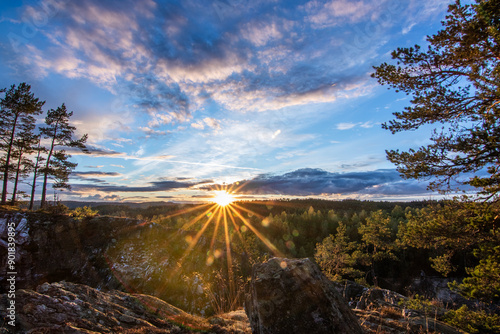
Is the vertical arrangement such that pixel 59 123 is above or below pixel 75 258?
above

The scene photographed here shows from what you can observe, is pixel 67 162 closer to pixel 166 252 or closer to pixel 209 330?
pixel 166 252

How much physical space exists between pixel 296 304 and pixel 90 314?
3.34 meters

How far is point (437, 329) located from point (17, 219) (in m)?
17.2

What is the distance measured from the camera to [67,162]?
21281mm

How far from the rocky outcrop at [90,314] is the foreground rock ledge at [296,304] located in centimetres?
86

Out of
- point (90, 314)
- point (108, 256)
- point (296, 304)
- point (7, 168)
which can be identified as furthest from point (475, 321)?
point (7, 168)

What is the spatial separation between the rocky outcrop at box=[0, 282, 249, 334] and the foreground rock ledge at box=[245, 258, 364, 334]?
860mm

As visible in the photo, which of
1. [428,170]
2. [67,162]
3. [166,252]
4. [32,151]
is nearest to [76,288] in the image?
[166,252]

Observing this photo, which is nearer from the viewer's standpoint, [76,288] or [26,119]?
[76,288]

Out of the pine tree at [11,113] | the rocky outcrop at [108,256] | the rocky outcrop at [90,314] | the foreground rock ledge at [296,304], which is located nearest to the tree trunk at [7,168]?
the pine tree at [11,113]

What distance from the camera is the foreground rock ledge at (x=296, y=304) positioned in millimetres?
3256

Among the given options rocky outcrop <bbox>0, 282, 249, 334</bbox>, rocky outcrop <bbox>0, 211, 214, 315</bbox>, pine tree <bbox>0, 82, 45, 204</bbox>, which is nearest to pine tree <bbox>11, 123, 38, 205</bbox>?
pine tree <bbox>0, 82, 45, 204</bbox>

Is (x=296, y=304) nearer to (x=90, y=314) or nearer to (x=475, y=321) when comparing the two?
(x=90, y=314)

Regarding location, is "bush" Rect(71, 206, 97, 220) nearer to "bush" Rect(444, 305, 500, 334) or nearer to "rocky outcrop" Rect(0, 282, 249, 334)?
"rocky outcrop" Rect(0, 282, 249, 334)
